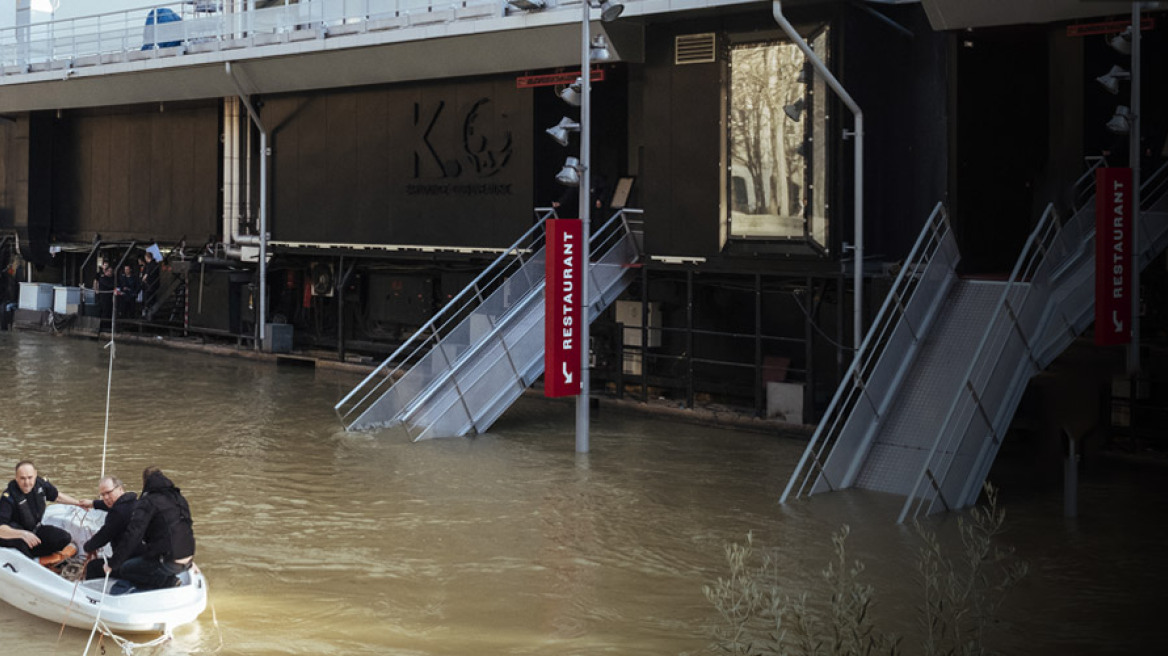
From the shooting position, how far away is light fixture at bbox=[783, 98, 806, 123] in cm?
1903

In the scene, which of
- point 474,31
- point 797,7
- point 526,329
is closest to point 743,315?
point 526,329

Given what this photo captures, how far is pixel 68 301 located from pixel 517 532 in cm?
2545

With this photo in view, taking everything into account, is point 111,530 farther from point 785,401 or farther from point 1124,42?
point 1124,42

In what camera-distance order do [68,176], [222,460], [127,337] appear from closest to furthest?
[222,460]
[127,337]
[68,176]

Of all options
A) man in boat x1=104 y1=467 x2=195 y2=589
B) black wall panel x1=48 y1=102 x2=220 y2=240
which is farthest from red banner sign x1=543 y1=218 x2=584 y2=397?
black wall panel x1=48 y1=102 x2=220 y2=240

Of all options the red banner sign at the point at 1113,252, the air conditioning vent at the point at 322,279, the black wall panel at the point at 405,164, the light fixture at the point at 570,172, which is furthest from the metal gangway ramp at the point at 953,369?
the air conditioning vent at the point at 322,279

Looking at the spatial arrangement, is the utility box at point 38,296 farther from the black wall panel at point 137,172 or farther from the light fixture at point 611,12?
A: the light fixture at point 611,12

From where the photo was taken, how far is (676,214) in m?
22.2

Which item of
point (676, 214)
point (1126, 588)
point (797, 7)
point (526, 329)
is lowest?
point (1126, 588)

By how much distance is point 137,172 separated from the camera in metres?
35.2

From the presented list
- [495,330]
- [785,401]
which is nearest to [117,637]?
[495,330]

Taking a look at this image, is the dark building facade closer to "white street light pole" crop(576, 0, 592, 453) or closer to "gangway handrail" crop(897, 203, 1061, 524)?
"white street light pole" crop(576, 0, 592, 453)

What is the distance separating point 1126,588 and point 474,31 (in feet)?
51.0

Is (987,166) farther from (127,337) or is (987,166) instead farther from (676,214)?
(127,337)
